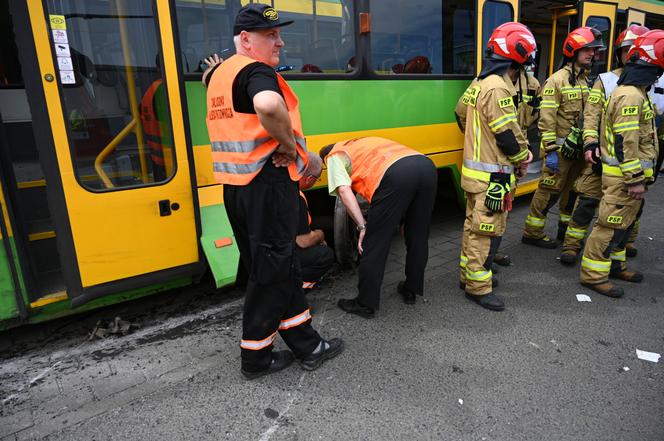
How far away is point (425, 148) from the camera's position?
4430 mm

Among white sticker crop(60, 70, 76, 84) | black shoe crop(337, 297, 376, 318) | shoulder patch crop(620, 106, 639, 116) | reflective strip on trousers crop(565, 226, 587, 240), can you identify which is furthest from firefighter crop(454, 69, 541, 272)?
white sticker crop(60, 70, 76, 84)

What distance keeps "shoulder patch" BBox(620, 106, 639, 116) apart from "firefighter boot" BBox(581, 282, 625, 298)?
1316mm

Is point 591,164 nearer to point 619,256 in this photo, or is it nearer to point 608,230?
point 608,230

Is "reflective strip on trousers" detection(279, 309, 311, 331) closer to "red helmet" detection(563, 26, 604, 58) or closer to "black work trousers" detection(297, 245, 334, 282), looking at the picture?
"black work trousers" detection(297, 245, 334, 282)

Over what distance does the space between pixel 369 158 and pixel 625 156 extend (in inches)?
74.5

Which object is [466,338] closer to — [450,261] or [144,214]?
[450,261]

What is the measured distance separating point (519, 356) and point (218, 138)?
2173mm

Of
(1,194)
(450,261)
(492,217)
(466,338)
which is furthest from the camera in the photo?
(450,261)

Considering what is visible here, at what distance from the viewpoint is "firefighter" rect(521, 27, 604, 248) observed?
4.29 meters

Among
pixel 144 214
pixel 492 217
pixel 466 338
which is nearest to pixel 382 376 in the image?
pixel 466 338

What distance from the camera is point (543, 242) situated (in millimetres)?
4633

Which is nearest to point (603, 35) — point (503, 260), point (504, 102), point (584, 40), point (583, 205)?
point (584, 40)

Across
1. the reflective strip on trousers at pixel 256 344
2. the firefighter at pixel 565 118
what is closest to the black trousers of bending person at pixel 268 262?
the reflective strip on trousers at pixel 256 344

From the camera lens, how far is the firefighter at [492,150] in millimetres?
3109
